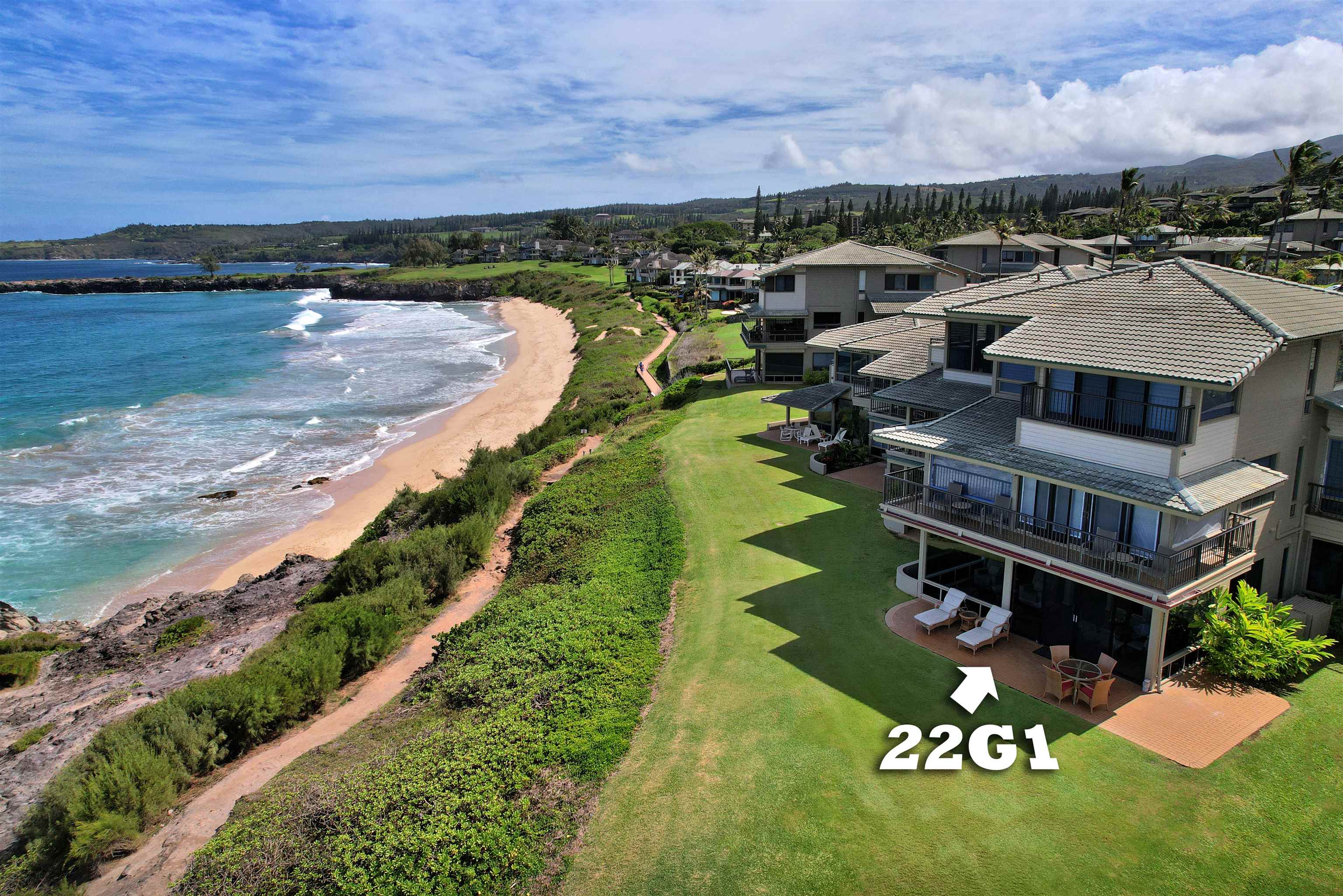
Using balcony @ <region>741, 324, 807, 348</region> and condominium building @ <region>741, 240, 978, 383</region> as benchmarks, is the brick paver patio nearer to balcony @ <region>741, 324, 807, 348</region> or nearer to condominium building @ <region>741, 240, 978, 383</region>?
condominium building @ <region>741, 240, 978, 383</region>

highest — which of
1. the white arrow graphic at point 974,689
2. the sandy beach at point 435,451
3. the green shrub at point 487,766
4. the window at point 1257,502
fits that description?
the window at point 1257,502

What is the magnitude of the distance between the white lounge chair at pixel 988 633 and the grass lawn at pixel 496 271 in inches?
5325

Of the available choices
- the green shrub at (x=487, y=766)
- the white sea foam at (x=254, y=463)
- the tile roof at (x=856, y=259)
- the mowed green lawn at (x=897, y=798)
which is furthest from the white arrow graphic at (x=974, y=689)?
the white sea foam at (x=254, y=463)

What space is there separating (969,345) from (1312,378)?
8895mm

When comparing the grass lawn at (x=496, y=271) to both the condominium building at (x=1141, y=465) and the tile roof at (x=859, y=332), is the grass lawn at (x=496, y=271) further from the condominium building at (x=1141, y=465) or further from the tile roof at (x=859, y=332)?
the condominium building at (x=1141, y=465)

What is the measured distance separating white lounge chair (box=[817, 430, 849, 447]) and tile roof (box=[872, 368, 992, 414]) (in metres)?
4.07

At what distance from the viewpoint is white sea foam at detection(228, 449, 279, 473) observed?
42.6 m

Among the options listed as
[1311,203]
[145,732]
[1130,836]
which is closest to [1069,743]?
[1130,836]

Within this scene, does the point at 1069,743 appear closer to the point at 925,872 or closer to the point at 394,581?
the point at 925,872

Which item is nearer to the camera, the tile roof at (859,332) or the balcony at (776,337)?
the tile roof at (859,332)

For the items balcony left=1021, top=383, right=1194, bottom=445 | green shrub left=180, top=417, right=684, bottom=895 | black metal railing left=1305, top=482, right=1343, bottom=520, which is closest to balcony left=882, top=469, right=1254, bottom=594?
balcony left=1021, top=383, right=1194, bottom=445

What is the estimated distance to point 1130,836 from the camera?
456 inches

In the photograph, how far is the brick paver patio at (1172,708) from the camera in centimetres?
1357

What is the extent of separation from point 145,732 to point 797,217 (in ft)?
580
